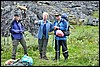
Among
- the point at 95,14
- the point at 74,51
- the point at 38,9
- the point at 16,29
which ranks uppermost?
the point at 16,29

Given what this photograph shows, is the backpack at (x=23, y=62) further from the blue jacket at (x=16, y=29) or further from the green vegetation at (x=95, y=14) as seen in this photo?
the green vegetation at (x=95, y=14)

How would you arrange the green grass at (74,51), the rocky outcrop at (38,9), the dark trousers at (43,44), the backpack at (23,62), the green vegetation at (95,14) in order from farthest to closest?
1. the green vegetation at (95,14)
2. the rocky outcrop at (38,9)
3. the dark trousers at (43,44)
4. the green grass at (74,51)
5. the backpack at (23,62)

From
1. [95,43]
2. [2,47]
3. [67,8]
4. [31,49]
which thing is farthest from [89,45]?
[67,8]

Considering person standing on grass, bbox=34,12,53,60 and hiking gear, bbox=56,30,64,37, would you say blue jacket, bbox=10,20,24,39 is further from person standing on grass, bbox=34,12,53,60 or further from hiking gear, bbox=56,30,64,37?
hiking gear, bbox=56,30,64,37

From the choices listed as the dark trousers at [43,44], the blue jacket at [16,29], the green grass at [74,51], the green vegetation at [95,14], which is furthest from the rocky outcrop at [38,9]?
the blue jacket at [16,29]

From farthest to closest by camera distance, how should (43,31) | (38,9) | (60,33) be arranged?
(38,9) < (43,31) < (60,33)

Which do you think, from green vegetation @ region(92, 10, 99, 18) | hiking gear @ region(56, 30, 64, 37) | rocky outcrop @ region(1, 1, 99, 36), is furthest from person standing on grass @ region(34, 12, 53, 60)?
green vegetation @ region(92, 10, 99, 18)

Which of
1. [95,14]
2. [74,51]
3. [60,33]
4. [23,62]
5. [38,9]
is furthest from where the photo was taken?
[95,14]

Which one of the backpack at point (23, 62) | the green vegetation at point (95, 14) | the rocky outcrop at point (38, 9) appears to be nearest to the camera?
the backpack at point (23, 62)

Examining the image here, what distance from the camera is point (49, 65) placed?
13055 millimetres

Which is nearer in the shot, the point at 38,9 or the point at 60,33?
the point at 60,33

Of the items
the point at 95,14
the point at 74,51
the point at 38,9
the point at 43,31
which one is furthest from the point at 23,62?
the point at 95,14

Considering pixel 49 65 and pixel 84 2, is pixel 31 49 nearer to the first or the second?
pixel 49 65

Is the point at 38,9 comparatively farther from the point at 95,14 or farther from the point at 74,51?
the point at 95,14
